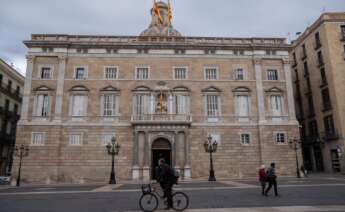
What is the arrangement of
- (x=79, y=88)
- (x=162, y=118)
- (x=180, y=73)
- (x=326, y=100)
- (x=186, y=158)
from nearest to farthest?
1. (x=186, y=158)
2. (x=162, y=118)
3. (x=79, y=88)
4. (x=180, y=73)
5. (x=326, y=100)

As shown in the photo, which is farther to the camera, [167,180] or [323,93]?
[323,93]

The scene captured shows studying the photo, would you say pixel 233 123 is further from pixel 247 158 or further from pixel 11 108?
pixel 11 108

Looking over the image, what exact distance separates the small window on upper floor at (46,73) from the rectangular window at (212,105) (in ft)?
60.4

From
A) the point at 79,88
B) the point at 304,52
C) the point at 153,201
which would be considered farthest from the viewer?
the point at 304,52

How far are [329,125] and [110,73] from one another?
90.3ft

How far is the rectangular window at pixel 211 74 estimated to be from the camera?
31.9m

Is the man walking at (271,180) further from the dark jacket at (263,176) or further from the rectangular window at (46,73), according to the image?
the rectangular window at (46,73)

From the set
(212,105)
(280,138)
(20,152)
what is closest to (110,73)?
(212,105)

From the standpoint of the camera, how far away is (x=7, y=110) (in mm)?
37812

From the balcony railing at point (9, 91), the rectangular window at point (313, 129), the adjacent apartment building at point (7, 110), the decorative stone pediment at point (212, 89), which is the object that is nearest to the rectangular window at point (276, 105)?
the decorative stone pediment at point (212, 89)

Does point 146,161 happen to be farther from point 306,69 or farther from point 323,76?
point 306,69

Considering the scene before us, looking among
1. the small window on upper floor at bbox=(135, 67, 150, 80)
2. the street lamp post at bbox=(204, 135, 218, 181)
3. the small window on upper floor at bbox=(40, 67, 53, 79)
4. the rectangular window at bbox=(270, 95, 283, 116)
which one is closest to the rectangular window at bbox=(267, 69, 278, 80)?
the rectangular window at bbox=(270, 95, 283, 116)

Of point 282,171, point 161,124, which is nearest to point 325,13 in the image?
point 282,171

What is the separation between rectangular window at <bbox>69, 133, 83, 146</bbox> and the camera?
95.7 ft
